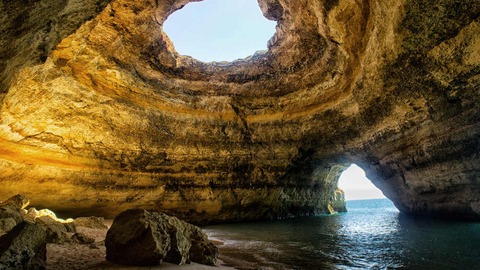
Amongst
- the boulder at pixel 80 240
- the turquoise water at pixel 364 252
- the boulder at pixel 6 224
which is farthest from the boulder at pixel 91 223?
the turquoise water at pixel 364 252

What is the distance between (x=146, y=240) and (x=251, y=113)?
11618 millimetres

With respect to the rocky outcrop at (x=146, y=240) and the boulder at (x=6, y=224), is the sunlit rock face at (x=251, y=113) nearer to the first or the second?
the rocky outcrop at (x=146, y=240)

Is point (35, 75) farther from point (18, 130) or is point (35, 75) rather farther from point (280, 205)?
point (280, 205)

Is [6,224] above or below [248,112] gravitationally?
below

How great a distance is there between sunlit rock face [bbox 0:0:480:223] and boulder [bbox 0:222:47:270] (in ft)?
11.7

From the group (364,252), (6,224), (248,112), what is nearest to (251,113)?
(248,112)

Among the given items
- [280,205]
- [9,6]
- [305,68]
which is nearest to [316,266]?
[9,6]

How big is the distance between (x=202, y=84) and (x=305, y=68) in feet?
18.2

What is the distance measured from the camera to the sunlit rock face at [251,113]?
8.84m

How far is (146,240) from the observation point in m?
4.18

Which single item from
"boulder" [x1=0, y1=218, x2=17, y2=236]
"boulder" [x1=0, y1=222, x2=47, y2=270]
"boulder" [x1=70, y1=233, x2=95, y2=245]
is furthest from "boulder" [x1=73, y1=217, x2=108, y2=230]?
"boulder" [x1=0, y1=222, x2=47, y2=270]

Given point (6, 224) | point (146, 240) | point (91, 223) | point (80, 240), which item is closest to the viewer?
point (146, 240)

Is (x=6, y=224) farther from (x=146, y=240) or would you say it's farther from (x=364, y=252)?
(x=364, y=252)

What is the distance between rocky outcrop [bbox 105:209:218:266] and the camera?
4.14 metres
